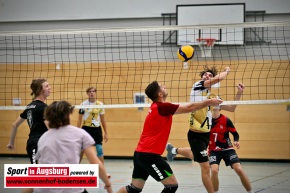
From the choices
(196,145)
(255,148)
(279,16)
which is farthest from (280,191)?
(279,16)

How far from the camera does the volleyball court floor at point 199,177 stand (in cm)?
1020

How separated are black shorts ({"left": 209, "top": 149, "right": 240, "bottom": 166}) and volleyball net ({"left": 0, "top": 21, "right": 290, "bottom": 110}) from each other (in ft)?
20.3

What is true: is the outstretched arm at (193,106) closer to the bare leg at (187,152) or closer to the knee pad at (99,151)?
the bare leg at (187,152)

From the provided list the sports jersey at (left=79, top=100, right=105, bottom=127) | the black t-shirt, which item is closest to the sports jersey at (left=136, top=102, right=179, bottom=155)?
the black t-shirt

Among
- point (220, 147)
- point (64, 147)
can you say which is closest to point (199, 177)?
point (220, 147)

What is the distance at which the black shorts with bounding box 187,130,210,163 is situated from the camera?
26.7 ft

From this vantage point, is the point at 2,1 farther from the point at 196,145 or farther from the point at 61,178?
the point at 61,178

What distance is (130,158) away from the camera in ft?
55.0

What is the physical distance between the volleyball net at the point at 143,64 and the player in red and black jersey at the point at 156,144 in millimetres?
8343

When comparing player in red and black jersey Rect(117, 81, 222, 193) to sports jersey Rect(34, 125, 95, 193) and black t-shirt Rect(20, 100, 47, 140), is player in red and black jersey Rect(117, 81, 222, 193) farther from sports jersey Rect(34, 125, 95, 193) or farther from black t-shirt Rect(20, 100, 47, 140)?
sports jersey Rect(34, 125, 95, 193)

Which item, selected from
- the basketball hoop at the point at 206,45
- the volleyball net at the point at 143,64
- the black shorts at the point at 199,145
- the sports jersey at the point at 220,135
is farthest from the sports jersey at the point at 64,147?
the volleyball net at the point at 143,64

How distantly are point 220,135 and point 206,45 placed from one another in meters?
6.41

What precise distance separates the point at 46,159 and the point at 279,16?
12.4 metres

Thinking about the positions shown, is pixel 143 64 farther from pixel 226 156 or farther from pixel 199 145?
pixel 199 145
